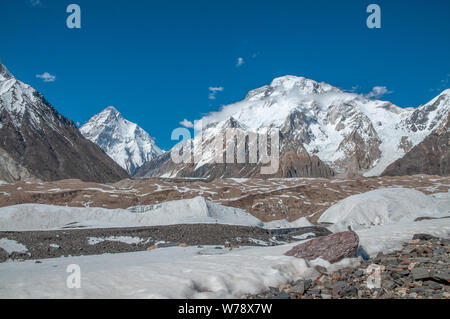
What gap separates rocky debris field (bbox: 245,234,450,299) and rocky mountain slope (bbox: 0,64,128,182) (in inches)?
5601

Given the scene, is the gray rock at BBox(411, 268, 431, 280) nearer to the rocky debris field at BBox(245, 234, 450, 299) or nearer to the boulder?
the rocky debris field at BBox(245, 234, 450, 299)

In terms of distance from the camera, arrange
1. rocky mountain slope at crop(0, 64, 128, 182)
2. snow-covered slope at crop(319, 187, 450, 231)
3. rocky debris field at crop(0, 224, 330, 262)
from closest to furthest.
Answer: rocky debris field at crop(0, 224, 330, 262) < snow-covered slope at crop(319, 187, 450, 231) < rocky mountain slope at crop(0, 64, 128, 182)

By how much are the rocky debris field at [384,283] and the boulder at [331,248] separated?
2.50 feet

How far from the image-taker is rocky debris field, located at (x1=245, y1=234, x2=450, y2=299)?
819cm

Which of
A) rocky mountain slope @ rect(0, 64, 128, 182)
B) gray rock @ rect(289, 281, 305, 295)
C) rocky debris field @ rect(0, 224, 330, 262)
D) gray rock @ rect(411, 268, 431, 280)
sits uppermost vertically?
rocky mountain slope @ rect(0, 64, 128, 182)

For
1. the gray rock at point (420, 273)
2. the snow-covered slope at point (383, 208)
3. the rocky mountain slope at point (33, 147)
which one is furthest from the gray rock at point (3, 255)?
the rocky mountain slope at point (33, 147)

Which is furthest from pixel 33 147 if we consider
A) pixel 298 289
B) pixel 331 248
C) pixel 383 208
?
pixel 298 289

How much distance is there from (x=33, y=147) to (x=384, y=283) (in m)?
175

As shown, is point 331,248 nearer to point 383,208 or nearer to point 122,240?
point 122,240

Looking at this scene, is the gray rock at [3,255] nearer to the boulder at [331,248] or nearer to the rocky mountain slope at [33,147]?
the boulder at [331,248]

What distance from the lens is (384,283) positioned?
870 cm

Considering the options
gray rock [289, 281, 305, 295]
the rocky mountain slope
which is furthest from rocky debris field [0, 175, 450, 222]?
the rocky mountain slope

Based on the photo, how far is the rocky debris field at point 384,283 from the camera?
8188 millimetres

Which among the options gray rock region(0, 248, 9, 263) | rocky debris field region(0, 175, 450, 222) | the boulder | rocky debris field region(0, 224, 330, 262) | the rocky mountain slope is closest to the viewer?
the boulder
